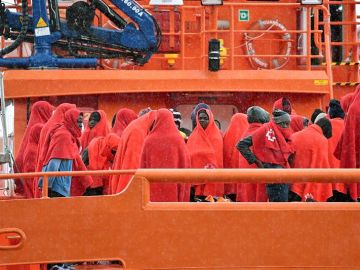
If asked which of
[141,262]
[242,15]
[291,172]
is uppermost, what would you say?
[242,15]

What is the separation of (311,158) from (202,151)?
131 centimetres

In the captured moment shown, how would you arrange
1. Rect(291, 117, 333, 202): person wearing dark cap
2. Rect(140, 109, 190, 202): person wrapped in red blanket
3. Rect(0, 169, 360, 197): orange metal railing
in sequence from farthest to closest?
Rect(291, 117, 333, 202): person wearing dark cap → Rect(140, 109, 190, 202): person wrapped in red blanket → Rect(0, 169, 360, 197): orange metal railing

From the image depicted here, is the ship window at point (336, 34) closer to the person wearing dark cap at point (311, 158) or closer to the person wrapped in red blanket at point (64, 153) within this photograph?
the person wearing dark cap at point (311, 158)

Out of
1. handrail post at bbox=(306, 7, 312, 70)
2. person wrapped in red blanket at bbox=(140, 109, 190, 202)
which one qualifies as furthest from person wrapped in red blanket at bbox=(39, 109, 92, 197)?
handrail post at bbox=(306, 7, 312, 70)

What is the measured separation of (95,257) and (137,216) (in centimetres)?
39

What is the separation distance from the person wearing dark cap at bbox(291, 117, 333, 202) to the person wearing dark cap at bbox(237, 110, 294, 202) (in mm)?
183

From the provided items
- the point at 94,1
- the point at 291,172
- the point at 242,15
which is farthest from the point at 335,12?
the point at 291,172

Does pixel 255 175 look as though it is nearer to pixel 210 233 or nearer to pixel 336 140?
pixel 210 233

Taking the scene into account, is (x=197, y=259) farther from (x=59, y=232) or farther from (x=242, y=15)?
(x=242, y=15)

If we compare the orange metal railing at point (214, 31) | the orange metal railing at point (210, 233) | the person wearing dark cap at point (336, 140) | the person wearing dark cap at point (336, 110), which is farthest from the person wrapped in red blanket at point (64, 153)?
the orange metal railing at point (214, 31)

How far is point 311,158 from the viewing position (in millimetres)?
9328

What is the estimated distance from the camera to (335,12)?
1666 cm

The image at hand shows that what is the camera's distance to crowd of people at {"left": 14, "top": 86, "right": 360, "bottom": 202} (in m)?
8.78

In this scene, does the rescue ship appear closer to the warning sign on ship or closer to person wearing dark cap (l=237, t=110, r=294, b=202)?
the warning sign on ship
